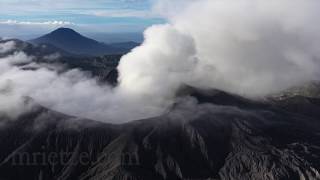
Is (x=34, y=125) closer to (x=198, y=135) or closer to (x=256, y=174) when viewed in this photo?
(x=198, y=135)

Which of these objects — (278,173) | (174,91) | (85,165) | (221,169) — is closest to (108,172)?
(85,165)

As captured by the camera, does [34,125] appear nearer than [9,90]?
Yes

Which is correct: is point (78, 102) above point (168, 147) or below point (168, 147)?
below

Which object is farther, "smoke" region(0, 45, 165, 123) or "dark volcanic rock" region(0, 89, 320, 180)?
"smoke" region(0, 45, 165, 123)

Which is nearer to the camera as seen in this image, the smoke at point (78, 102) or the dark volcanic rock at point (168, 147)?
the dark volcanic rock at point (168, 147)

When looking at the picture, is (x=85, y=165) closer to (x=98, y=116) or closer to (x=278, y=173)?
(x=98, y=116)

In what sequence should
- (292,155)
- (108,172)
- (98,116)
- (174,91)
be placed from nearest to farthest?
(108,172) < (292,155) < (98,116) < (174,91)

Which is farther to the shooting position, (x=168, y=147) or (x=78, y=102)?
(x=78, y=102)

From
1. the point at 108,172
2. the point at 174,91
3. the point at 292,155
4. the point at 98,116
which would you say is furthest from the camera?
the point at 174,91
